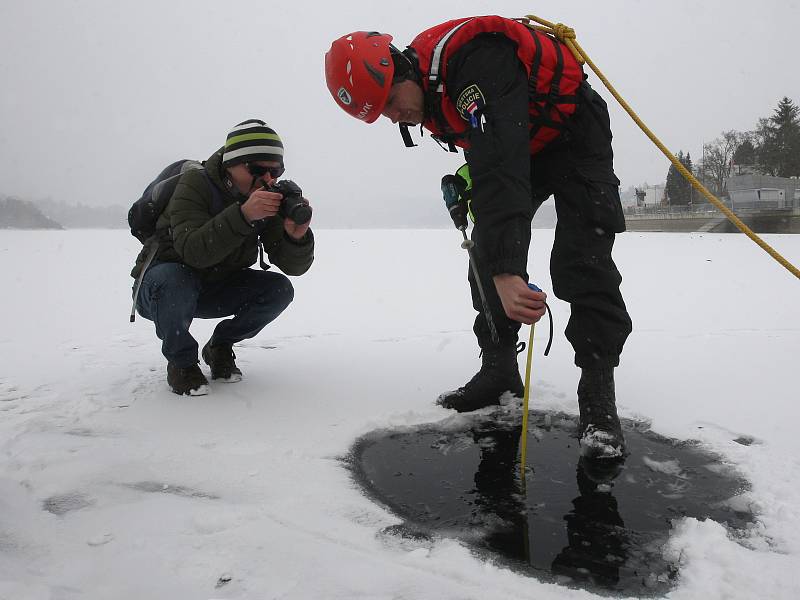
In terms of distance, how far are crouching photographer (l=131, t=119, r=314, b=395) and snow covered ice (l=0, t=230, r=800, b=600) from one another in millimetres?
286

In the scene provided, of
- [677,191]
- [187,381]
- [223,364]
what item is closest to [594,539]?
[187,381]

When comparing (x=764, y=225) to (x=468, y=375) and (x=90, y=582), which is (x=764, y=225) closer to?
(x=468, y=375)

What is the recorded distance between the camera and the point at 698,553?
1.39 metres

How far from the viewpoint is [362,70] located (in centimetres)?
207

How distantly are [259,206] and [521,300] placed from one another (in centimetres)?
130

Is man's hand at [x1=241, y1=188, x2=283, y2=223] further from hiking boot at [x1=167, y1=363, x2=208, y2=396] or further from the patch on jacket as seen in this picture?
the patch on jacket

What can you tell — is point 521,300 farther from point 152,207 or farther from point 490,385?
point 152,207

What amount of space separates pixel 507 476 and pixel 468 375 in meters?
1.23

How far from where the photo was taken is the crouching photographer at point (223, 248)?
2502 millimetres

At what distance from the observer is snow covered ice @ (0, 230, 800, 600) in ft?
4.17

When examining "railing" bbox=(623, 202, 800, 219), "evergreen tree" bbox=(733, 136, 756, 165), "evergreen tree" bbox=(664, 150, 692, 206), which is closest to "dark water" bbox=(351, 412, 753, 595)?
"railing" bbox=(623, 202, 800, 219)

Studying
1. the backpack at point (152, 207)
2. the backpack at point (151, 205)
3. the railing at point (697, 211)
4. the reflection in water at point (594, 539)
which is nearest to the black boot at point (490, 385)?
the reflection in water at point (594, 539)

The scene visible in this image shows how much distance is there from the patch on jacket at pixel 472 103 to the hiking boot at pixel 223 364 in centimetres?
182

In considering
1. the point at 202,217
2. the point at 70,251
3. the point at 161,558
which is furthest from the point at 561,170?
the point at 70,251
